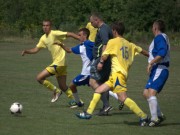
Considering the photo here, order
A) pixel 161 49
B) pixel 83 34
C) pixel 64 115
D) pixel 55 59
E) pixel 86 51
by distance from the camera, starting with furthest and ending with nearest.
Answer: pixel 55 59
pixel 86 51
pixel 83 34
pixel 64 115
pixel 161 49

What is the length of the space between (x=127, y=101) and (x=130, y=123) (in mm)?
732

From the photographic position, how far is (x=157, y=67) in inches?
443

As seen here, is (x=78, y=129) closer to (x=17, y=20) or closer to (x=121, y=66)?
(x=121, y=66)

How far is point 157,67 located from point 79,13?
5220 cm

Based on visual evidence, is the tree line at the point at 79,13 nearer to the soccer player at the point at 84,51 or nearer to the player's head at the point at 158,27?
the soccer player at the point at 84,51

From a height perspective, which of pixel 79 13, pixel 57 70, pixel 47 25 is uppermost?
pixel 47 25

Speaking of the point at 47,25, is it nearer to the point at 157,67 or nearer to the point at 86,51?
the point at 86,51

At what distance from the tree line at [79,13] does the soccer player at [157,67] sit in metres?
44.9

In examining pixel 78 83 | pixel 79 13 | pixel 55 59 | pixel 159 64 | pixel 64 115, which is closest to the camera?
pixel 159 64

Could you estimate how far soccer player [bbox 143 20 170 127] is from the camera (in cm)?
1096

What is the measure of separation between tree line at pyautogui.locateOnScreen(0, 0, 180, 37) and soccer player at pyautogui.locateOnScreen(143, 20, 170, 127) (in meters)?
44.9

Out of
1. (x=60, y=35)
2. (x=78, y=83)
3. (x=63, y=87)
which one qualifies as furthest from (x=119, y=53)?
(x=63, y=87)

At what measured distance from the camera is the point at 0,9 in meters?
67.1

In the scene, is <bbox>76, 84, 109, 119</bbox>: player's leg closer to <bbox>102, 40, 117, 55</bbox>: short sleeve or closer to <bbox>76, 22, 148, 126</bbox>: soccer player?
<bbox>76, 22, 148, 126</bbox>: soccer player
